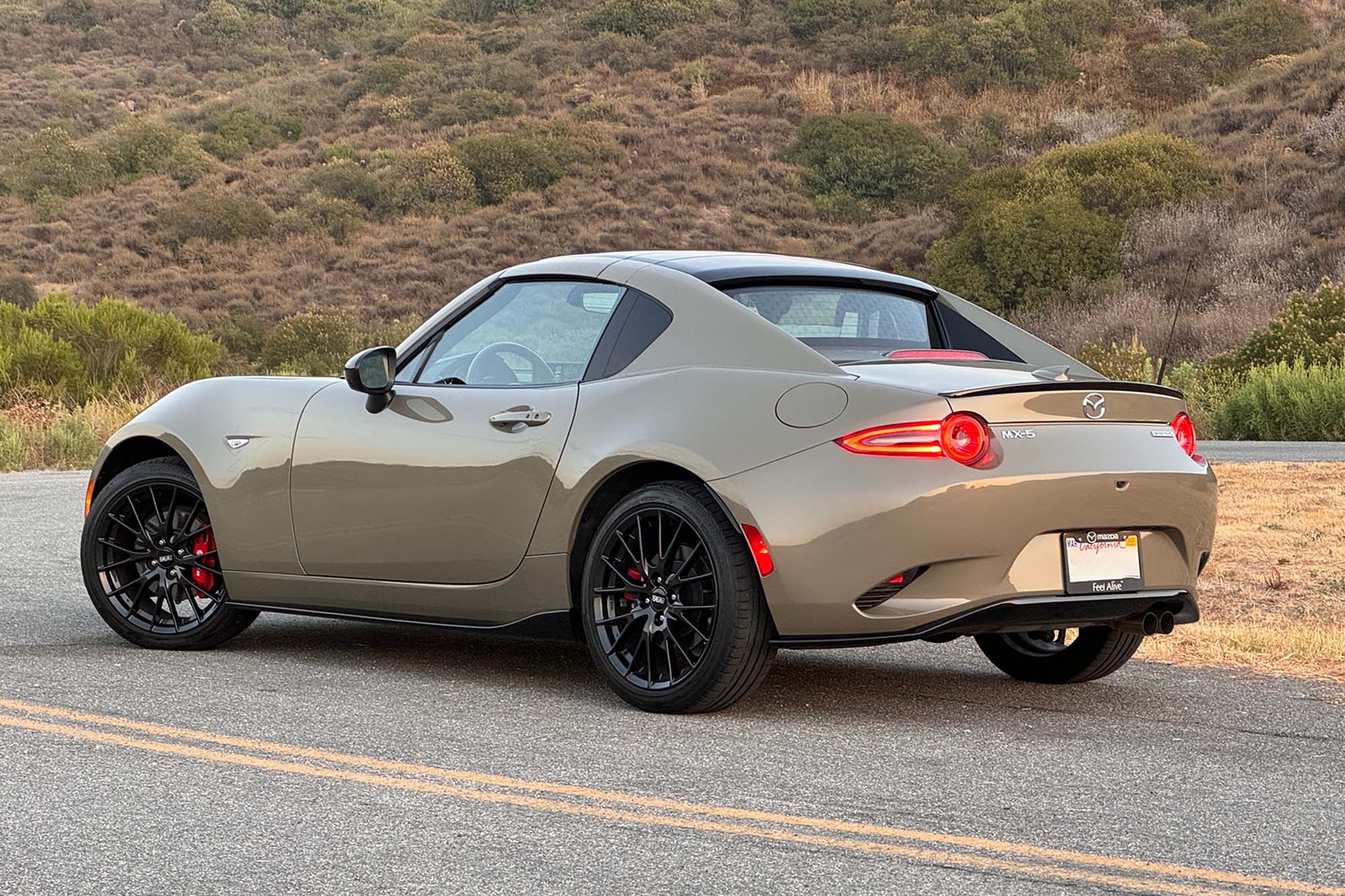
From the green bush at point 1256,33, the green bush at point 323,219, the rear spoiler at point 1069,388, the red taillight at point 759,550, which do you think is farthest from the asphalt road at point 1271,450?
the green bush at point 1256,33

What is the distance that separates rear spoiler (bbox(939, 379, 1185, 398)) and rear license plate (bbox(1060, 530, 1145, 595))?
48 centimetres

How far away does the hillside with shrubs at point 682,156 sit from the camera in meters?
46.5

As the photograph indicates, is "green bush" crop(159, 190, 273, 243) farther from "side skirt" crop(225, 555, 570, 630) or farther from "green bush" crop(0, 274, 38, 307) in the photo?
"side skirt" crop(225, 555, 570, 630)

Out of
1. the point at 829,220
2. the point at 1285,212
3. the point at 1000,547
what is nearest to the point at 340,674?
the point at 1000,547

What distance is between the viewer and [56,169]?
65062 millimetres

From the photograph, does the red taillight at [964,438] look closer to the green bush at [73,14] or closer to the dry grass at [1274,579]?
the dry grass at [1274,579]

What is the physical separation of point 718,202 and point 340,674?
53.6 metres

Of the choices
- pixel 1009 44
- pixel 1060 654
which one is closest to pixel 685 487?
pixel 1060 654

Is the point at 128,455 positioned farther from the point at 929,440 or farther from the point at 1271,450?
the point at 1271,450

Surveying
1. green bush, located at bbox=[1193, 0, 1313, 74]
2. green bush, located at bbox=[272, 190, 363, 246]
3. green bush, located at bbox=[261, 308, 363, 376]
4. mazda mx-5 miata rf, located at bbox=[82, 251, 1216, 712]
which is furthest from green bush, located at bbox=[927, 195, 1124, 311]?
mazda mx-5 miata rf, located at bbox=[82, 251, 1216, 712]

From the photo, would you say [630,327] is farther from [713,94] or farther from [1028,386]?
[713,94]

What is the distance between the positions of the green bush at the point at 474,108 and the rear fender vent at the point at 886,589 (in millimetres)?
63634

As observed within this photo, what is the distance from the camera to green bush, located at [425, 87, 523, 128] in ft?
223

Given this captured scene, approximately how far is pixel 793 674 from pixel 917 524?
1.69 metres
